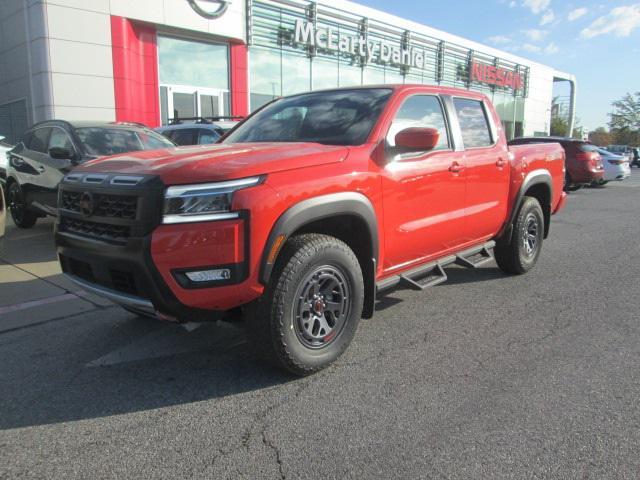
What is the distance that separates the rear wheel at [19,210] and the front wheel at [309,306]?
6.53m

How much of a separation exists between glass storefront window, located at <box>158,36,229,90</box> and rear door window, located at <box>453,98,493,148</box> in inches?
575

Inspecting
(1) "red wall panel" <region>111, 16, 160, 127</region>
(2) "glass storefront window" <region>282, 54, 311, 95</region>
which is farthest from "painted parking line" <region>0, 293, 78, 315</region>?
(2) "glass storefront window" <region>282, 54, 311, 95</region>

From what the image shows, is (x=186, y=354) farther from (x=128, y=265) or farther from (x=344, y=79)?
(x=344, y=79)

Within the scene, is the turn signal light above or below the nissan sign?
below

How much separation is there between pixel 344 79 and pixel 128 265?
2237 centimetres

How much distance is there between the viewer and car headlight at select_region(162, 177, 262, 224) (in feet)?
9.34

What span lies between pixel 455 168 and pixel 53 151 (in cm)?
508

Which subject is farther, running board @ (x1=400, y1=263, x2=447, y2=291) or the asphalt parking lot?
running board @ (x1=400, y1=263, x2=447, y2=291)

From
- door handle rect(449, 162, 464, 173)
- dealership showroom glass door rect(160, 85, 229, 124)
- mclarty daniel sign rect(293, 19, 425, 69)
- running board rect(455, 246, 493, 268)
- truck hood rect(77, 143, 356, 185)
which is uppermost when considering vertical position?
mclarty daniel sign rect(293, 19, 425, 69)

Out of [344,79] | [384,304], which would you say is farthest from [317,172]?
[344,79]

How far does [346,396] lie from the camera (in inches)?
123

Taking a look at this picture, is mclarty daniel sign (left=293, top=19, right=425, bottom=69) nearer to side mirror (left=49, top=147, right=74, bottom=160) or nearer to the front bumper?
side mirror (left=49, top=147, right=74, bottom=160)

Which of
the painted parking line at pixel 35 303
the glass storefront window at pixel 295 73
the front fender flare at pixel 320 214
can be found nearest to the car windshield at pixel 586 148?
the glass storefront window at pixel 295 73

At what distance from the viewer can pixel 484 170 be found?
485 centimetres
